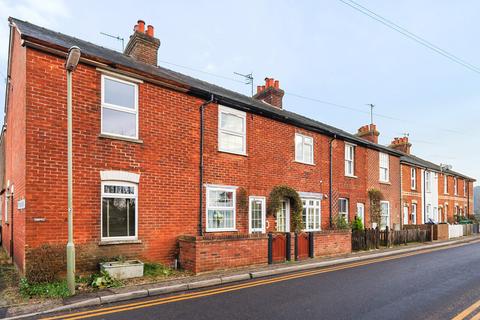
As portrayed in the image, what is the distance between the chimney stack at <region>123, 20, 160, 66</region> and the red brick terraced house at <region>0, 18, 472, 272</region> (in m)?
0.05

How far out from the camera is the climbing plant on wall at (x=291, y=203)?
15.1m

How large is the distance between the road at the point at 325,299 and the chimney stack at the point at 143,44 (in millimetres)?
10257

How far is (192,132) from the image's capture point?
40.6 feet

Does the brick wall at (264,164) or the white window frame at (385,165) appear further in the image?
the white window frame at (385,165)

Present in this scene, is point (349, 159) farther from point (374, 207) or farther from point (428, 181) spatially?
point (428, 181)

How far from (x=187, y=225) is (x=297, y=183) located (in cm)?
691

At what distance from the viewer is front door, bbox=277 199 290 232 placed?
16011 mm

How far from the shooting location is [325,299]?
7.45 meters

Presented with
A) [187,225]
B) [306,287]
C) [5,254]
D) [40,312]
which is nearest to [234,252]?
[187,225]

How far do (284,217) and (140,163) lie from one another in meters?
8.04

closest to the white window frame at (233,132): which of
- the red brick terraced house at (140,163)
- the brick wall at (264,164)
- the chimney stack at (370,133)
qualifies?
the red brick terraced house at (140,163)

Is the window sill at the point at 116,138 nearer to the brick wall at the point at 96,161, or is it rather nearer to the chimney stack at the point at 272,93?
the brick wall at the point at 96,161

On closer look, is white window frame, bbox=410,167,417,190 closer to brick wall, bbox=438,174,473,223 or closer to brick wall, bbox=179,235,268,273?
brick wall, bbox=438,174,473,223

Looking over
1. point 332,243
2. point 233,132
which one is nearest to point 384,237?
point 332,243
